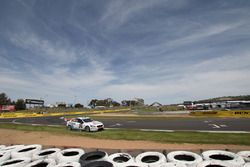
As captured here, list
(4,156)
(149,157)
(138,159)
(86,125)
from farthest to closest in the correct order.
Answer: (86,125), (4,156), (149,157), (138,159)

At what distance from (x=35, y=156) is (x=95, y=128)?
11125 millimetres

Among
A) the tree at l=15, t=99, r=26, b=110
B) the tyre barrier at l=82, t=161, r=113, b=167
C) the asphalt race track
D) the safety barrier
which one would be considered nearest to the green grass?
the asphalt race track

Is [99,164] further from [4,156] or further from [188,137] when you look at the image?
[188,137]

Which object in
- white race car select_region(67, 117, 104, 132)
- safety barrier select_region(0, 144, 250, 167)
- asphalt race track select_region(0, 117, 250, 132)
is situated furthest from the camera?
white race car select_region(67, 117, 104, 132)

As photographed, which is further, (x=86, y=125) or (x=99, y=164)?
(x=86, y=125)

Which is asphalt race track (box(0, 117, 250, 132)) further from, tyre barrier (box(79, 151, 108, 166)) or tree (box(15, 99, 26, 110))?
tree (box(15, 99, 26, 110))

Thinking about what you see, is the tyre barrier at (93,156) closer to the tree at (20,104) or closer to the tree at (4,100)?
the tree at (20,104)

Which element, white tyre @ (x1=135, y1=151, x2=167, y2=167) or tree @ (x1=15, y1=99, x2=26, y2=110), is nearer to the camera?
white tyre @ (x1=135, y1=151, x2=167, y2=167)

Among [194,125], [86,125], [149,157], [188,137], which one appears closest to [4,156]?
[149,157]

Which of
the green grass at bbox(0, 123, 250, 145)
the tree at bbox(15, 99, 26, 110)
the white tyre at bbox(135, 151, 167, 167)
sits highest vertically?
the tree at bbox(15, 99, 26, 110)

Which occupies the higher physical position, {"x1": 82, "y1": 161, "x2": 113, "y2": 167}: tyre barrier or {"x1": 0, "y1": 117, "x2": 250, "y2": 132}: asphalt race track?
{"x1": 82, "y1": 161, "x2": 113, "y2": 167}: tyre barrier

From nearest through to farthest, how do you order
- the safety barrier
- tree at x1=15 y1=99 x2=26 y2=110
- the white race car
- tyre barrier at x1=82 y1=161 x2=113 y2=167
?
the safety barrier, tyre barrier at x1=82 y1=161 x2=113 y2=167, the white race car, tree at x1=15 y1=99 x2=26 y2=110

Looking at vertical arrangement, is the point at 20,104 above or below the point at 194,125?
above

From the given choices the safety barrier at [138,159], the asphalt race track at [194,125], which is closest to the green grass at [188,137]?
the asphalt race track at [194,125]
